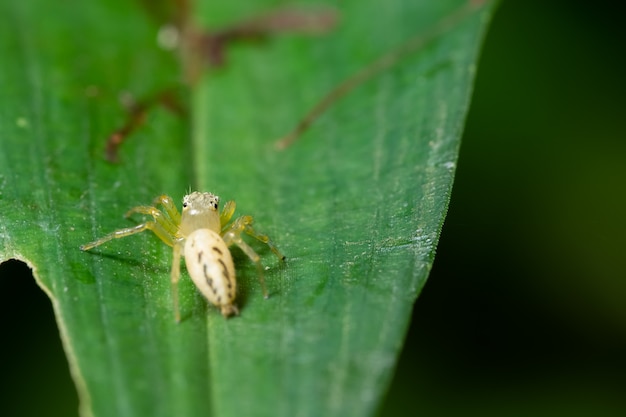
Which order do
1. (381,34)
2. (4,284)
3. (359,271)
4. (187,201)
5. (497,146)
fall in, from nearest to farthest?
(359,271), (187,201), (4,284), (381,34), (497,146)

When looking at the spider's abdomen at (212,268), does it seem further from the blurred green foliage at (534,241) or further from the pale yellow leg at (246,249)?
the blurred green foliage at (534,241)

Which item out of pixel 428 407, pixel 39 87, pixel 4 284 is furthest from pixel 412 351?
pixel 39 87

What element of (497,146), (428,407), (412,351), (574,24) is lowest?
(428,407)

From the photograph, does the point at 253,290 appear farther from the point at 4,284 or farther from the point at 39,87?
the point at 39,87

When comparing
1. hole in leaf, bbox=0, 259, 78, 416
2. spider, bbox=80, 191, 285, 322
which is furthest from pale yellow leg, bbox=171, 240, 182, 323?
hole in leaf, bbox=0, 259, 78, 416

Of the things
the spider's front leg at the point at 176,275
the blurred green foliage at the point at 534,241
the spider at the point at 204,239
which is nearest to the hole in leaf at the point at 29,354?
the spider at the point at 204,239

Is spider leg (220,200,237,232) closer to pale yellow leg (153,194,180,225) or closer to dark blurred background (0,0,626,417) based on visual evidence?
pale yellow leg (153,194,180,225)

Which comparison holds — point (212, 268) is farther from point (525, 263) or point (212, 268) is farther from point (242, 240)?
point (525, 263)
